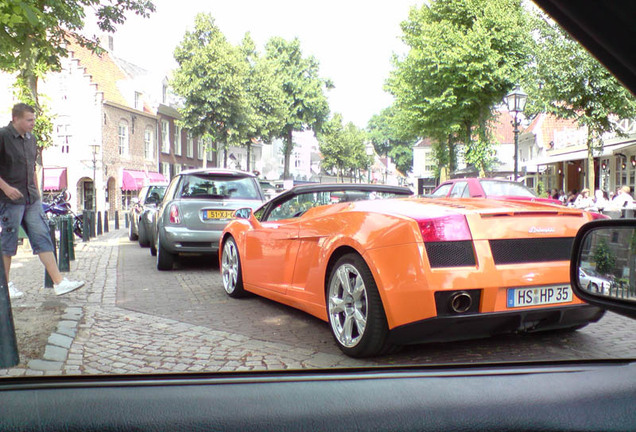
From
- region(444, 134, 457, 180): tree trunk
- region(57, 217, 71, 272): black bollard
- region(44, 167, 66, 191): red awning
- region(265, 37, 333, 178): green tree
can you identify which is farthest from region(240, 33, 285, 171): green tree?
region(57, 217, 71, 272): black bollard

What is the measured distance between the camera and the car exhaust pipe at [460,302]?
10.9ft

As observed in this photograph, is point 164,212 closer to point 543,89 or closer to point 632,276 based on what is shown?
point 543,89

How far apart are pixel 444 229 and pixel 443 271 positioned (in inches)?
9.5

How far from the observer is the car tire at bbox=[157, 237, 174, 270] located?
28.0 ft

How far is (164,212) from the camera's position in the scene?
8562 millimetres

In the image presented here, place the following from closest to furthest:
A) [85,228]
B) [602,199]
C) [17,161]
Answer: [602,199] < [17,161] < [85,228]

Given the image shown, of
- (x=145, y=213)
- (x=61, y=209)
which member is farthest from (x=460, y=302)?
(x=61, y=209)

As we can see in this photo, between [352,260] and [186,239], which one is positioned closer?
[352,260]

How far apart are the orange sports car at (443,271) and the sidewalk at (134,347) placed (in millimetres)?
399

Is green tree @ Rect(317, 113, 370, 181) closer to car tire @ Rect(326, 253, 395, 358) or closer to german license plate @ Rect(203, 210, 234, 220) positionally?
german license plate @ Rect(203, 210, 234, 220)

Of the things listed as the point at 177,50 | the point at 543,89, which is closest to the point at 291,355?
the point at 543,89

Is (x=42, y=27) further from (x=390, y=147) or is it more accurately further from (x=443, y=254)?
(x=390, y=147)

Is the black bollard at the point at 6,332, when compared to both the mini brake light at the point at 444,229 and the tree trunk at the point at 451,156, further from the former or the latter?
the tree trunk at the point at 451,156

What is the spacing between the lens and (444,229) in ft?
11.0
